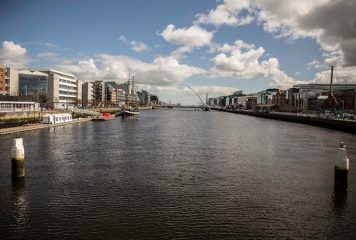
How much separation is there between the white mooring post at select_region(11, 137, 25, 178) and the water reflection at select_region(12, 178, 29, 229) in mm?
564

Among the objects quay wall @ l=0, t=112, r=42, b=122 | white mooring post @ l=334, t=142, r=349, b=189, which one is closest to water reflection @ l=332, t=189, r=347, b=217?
white mooring post @ l=334, t=142, r=349, b=189

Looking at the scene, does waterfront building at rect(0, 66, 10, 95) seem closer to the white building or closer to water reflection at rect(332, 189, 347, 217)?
the white building

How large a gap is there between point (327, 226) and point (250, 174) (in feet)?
40.2

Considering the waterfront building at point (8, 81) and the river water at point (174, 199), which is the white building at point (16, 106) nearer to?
the waterfront building at point (8, 81)

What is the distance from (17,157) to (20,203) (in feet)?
20.5

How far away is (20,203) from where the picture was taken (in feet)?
69.8

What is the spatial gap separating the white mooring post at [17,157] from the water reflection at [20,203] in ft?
1.85

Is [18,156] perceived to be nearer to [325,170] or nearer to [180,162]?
[180,162]

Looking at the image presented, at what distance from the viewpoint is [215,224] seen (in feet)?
60.3

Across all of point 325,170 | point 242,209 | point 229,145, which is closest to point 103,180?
point 242,209

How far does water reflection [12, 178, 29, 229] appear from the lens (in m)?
18.3

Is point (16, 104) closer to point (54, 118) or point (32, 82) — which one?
point (54, 118)

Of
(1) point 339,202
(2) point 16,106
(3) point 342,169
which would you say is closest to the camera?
(1) point 339,202

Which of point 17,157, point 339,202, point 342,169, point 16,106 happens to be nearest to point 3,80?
point 16,106
